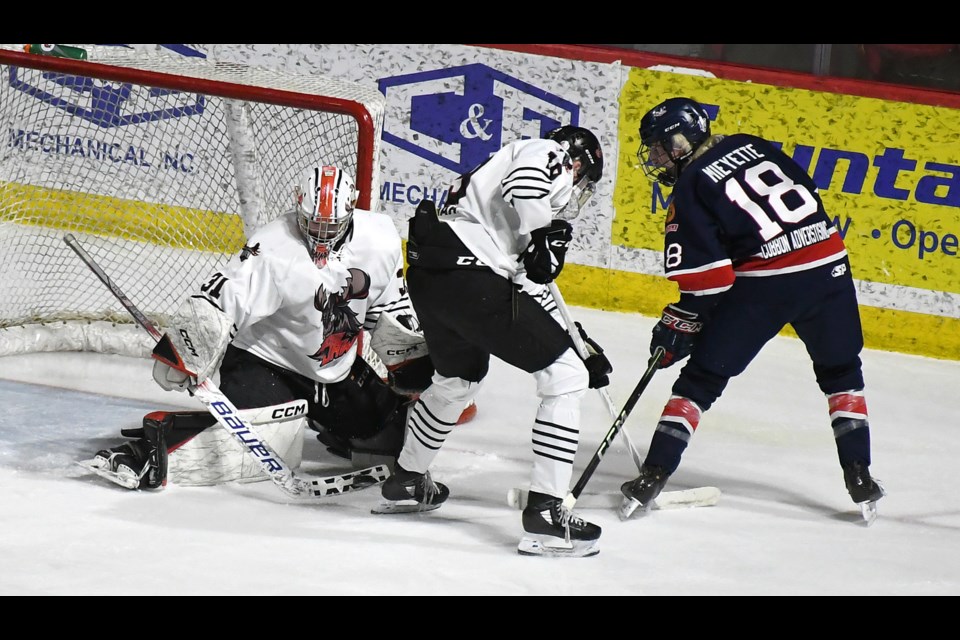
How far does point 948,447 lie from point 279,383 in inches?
84.7

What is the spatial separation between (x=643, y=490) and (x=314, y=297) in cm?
104

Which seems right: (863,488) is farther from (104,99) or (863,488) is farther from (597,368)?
(104,99)

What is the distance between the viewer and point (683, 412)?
3736 millimetres

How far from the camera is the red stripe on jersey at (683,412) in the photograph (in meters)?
Answer: 3.73

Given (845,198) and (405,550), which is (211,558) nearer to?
(405,550)

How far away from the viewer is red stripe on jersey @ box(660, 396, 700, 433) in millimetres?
3734

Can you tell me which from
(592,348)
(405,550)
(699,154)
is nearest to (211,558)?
(405,550)

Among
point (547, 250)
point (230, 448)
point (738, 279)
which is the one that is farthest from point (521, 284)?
point (230, 448)

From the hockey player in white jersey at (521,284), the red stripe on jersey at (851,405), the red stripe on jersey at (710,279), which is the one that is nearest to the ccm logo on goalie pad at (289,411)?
the hockey player in white jersey at (521,284)

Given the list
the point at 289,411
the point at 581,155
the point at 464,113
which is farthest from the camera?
the point at 464,113

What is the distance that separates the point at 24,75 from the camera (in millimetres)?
4895

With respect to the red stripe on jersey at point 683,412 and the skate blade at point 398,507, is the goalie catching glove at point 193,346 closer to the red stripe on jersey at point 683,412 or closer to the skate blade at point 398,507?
the skate blade at point 398,507

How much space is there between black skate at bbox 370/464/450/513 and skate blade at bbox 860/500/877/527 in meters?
1.16

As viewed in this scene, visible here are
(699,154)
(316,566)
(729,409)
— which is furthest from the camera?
(729,409)
